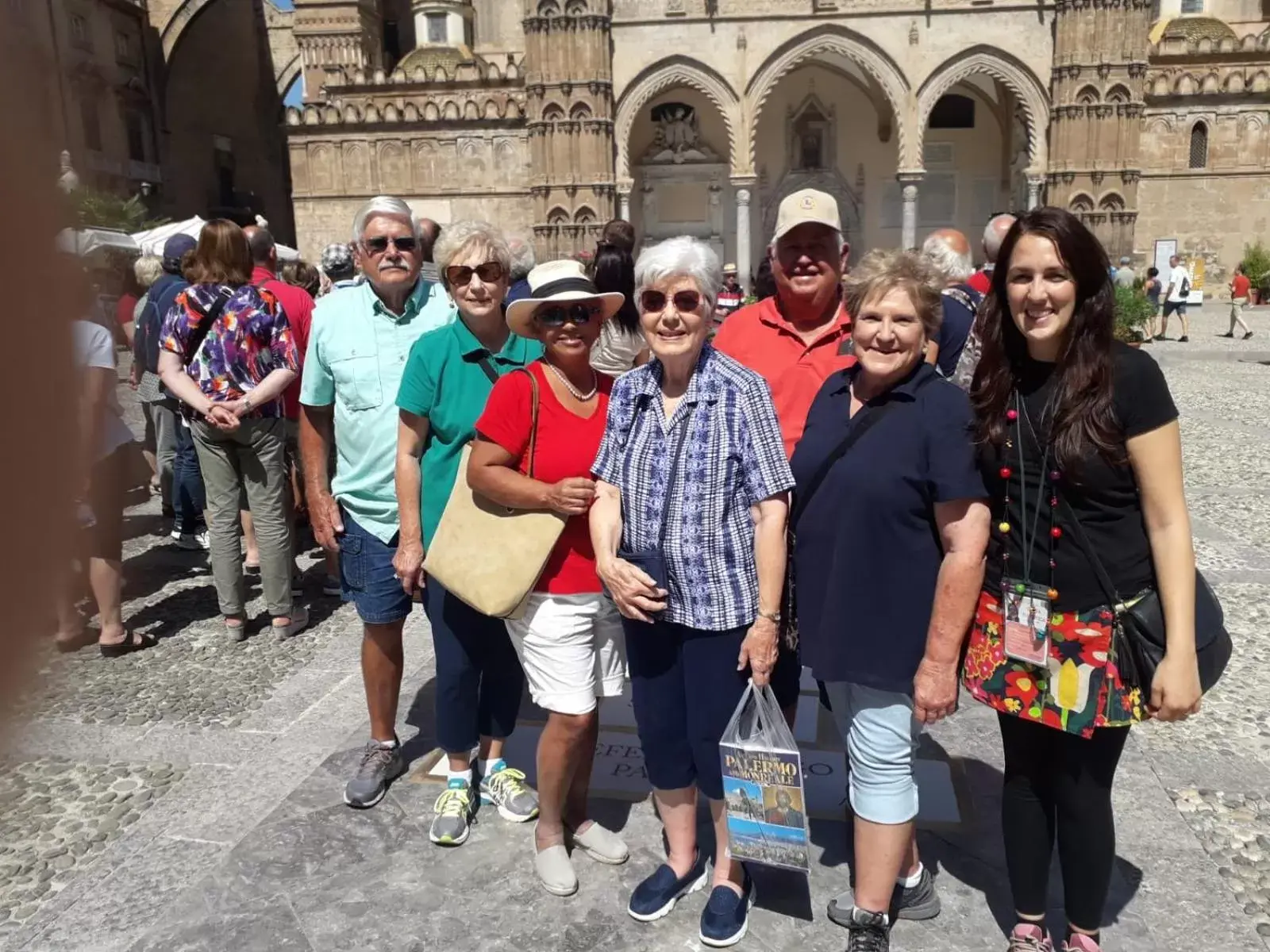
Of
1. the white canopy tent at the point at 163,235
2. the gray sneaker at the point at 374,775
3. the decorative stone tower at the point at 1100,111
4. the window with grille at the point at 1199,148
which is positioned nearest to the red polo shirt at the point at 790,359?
the gray sneaker at the point at 374,775

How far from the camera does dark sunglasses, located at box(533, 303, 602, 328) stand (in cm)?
261

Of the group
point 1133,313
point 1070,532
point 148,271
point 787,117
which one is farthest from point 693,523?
point 787,117

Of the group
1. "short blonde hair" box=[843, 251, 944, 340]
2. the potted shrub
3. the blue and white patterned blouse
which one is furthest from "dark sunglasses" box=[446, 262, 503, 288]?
the potted shrub

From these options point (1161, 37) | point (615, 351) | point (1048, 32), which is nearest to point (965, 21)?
point (1048, 32)

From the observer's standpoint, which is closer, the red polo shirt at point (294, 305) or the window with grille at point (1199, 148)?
the red polo shirt at point (294, 305)

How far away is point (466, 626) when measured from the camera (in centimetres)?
304

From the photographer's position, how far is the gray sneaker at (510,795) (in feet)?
10.2

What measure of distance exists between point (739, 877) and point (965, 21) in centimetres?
2678

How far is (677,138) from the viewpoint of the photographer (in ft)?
94.7

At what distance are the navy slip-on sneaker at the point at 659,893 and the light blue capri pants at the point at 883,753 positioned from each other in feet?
1.91

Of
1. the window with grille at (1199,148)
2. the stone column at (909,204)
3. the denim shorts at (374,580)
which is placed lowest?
the denim shorts at (374,580)

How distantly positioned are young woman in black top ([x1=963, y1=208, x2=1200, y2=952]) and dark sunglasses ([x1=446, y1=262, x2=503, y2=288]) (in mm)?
1455

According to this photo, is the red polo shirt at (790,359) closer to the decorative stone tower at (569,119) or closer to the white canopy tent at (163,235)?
the white canopy tent at (163,235)

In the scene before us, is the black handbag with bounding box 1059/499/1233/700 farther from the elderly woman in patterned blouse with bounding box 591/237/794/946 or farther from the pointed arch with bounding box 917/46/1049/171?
the pointed arch with bounding box 917/46/1049/171
